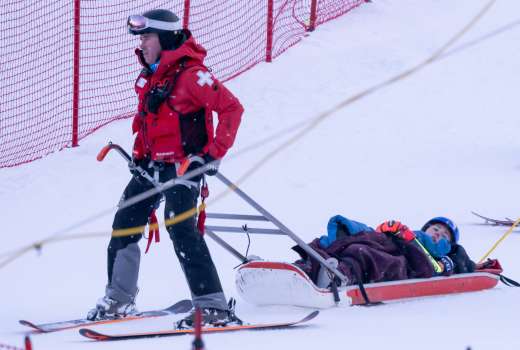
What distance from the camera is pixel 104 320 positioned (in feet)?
19.4

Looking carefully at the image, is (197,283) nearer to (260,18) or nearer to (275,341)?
(275,341)

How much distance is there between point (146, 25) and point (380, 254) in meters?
1.91

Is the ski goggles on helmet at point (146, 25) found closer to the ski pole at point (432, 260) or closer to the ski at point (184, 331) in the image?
the ski at point (184, 331)

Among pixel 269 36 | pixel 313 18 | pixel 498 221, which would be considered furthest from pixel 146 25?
pixel 313 18

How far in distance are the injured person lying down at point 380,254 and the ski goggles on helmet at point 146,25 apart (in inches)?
60.6

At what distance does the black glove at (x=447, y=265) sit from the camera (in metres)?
6.73

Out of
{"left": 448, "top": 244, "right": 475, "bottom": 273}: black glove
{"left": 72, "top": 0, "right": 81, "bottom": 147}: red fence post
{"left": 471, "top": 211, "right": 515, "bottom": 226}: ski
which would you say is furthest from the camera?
{"left": 72, "top": 0, "right": 81, "bottom": 147}: red fence post

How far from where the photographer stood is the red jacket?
18.4 feet

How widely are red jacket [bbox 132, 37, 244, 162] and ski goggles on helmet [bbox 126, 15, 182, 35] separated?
0.14m

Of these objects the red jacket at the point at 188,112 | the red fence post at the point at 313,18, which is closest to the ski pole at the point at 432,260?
the red jacket at the point at 188,112

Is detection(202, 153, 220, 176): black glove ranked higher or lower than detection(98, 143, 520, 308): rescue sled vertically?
higher

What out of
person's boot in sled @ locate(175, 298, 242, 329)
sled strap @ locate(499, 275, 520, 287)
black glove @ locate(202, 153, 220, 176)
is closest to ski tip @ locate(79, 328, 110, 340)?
person's boot in sled @ locate(175, 298, 242, 329)

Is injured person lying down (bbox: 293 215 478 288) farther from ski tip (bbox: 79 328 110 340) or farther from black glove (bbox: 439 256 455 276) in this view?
ski tip (bbox: 79 328 110 340)

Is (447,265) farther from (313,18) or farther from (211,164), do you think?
(313,18)
